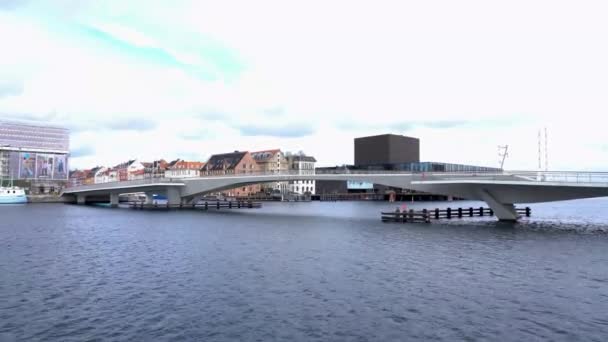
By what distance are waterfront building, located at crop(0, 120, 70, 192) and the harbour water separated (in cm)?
13487

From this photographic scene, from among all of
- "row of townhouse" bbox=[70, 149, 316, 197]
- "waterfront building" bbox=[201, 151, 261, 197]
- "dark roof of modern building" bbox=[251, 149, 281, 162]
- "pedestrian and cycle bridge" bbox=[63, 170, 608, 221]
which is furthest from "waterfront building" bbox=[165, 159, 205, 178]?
"pedestrian and cycle bridge" bbox=[63, 170, 608, 221]

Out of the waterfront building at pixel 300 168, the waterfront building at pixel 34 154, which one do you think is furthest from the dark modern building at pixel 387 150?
the waterfront building at pixel 34 154

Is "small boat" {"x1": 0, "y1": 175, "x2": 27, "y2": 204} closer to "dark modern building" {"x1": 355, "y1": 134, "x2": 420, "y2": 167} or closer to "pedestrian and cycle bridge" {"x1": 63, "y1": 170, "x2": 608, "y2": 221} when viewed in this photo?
"pedestrian and cycle bridge" {"x1": 63, "y1": 170, "x2": 608, "y2": 221}

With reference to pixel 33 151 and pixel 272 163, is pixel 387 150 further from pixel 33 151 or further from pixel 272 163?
pixel 33 151

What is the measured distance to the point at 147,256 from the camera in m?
29.6

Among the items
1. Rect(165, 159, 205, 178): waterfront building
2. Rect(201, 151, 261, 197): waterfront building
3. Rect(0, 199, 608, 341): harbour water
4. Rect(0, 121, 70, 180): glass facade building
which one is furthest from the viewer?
Rect(165, 159, 205, 178): waterfront building

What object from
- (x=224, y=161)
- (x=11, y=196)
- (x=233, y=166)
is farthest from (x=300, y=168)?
(x=11, y=196)

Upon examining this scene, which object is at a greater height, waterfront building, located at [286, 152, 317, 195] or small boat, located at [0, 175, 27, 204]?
waterfront building, located at [286, 152, 317, 195]

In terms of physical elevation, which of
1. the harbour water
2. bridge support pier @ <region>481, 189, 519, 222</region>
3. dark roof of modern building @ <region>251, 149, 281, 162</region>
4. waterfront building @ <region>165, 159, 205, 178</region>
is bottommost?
the harbour water

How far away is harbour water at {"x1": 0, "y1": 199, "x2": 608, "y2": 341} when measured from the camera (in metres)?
Answer: 15.1

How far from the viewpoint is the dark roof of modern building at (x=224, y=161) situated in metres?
170

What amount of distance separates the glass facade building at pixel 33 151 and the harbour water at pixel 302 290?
135668 mm

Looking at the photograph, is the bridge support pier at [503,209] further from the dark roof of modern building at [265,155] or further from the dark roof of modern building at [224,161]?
the dark roof of modern building at [265,155]

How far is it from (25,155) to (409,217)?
143249 millimetres
